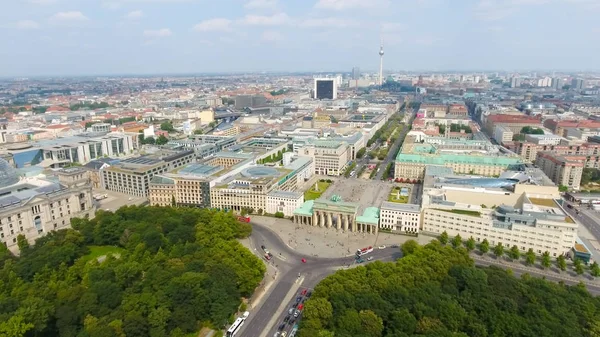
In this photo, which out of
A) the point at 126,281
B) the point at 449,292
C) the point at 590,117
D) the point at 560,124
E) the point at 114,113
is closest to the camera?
the point at 449,292

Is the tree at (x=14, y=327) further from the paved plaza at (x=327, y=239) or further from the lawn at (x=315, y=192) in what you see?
the lawn at (x=315, y=192)

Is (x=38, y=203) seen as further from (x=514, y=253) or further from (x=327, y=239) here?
(x=514, y=253)

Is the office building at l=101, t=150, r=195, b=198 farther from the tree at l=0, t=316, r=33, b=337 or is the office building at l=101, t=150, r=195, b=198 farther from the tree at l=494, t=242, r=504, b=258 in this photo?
the tree at l=494, t=242, r=504, b=258

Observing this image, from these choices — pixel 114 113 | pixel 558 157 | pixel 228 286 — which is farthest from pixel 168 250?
pixel 114 113

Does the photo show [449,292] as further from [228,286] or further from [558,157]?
[558,157]

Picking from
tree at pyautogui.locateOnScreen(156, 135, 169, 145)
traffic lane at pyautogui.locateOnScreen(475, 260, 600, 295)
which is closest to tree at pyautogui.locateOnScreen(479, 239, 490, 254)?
traffic lane at pyautogui.locateOnScreen(475, 260, 600, 295)

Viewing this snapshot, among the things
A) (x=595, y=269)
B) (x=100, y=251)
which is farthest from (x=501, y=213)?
(x=100, y=251)

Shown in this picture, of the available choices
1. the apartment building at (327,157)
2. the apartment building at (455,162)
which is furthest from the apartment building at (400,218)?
the apartment building at (327,157)

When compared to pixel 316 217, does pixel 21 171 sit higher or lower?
higher
